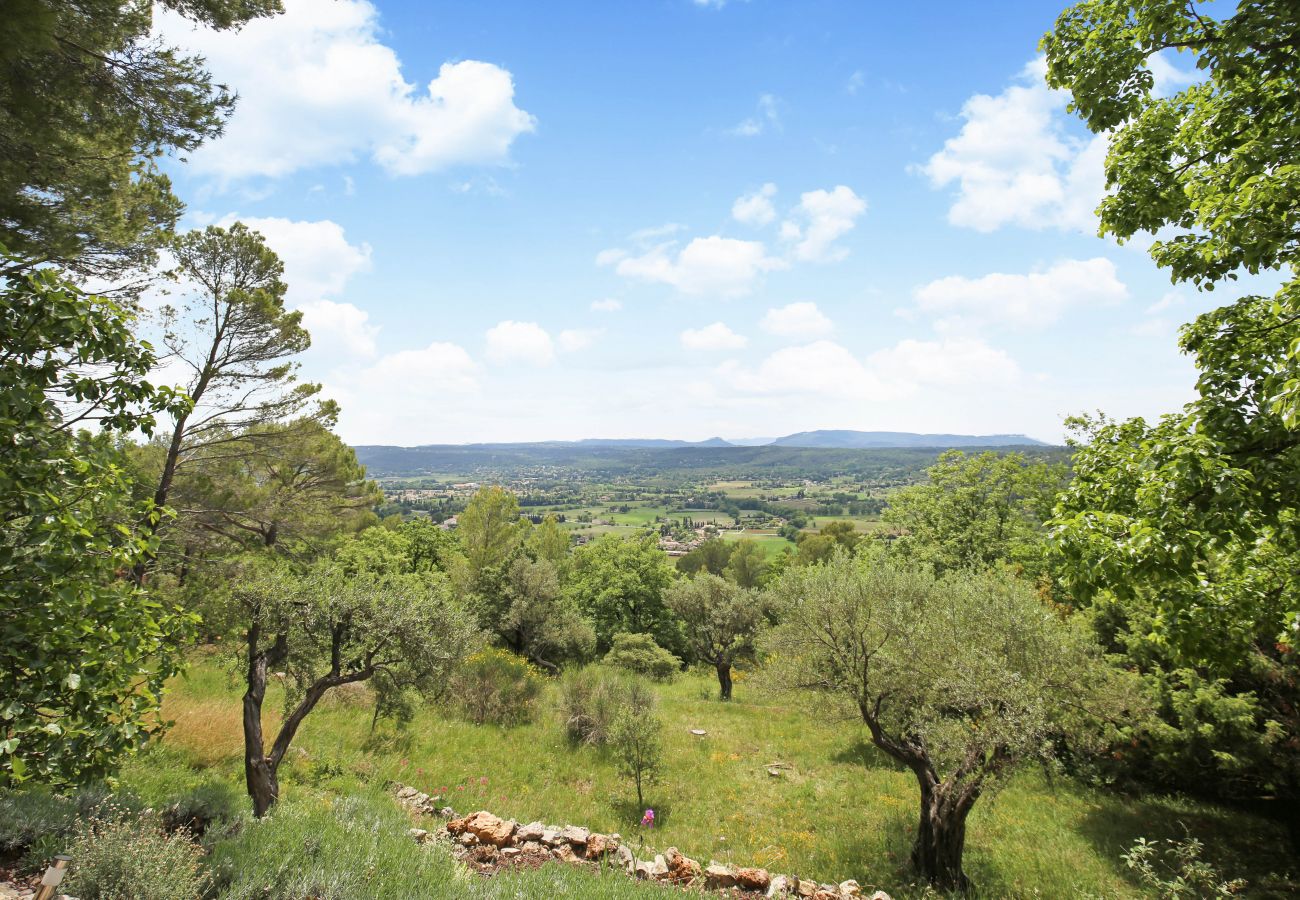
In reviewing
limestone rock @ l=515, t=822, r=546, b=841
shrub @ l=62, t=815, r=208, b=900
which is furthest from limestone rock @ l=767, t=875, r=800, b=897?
A: shrub @ l=62, t=815, r=208, b=900

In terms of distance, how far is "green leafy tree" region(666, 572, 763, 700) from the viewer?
96.9ft

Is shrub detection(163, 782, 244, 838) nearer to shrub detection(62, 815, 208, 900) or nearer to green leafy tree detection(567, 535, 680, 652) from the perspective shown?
shrub detection(62, 815, 208, 900)

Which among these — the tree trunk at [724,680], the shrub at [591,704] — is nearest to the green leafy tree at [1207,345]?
the shrub at [591,704]

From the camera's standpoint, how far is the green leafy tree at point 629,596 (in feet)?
129

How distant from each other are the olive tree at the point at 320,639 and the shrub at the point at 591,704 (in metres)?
7.46

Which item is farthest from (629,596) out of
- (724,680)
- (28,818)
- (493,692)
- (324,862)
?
(28,818)

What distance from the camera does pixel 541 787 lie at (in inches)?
618

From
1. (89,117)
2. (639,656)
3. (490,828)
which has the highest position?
(89,117)

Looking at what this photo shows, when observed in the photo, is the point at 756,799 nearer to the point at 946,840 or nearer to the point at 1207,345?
the point at 946,840

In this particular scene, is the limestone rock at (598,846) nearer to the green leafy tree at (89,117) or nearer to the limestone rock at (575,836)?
the limestone rock at (575,836)

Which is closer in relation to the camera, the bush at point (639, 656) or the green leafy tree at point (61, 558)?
the green leafy tree at point (61, 558)

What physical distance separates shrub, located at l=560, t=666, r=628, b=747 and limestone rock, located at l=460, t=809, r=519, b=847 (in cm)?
634

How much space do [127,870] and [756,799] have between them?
14826 mm

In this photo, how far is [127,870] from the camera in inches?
203
